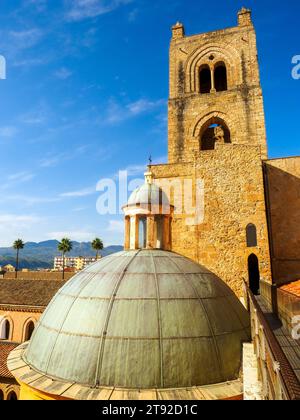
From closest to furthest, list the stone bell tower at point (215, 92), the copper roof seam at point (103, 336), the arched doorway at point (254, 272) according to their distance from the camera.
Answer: the copper roof seam at point (103, 336) < the arched doorway at point (254, 272) < the stone bell tower at point (215, 92)

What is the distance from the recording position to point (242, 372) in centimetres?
597

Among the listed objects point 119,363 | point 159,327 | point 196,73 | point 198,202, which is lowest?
point 119,363

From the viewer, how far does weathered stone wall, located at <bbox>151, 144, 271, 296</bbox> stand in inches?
591

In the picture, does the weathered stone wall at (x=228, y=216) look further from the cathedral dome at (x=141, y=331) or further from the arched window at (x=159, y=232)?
the cathedral dome at (x=141, y=331)

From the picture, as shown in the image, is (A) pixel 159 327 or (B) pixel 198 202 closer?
(A) pixel 159 327

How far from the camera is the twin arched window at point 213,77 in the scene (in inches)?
891

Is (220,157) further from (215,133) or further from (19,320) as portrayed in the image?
(19,320)

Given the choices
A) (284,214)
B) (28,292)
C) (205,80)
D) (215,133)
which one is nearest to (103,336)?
(284,214)

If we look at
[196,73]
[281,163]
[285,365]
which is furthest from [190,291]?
[196,73]

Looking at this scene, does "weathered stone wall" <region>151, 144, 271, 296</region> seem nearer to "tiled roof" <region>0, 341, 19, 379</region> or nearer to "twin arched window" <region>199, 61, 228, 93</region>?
"twin arched window" <region>199, 61, 228, 93</region>

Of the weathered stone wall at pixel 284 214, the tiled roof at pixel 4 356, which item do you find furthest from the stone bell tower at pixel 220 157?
the tiled roof at pixel 4 356

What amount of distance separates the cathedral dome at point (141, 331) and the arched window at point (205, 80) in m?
20.3
